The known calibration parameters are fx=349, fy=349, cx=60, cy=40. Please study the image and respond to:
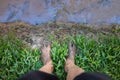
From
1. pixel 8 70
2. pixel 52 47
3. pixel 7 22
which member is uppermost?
pixel 7 22

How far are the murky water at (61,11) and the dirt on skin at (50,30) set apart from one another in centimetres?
6

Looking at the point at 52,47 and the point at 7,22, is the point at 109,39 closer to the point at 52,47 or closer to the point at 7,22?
the point at 52,47

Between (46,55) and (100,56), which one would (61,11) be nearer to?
(46,55)

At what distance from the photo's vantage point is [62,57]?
13.2 feet

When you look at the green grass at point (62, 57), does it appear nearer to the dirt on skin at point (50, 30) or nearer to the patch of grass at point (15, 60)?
the patch of grass at point (15, 60)

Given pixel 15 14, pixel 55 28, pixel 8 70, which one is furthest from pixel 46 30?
pixel 8 70

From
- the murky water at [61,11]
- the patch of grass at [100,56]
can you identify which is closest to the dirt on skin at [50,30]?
the murky water at [61,11]

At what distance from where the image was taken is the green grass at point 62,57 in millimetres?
3984

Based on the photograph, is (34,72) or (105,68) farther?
(105,68)

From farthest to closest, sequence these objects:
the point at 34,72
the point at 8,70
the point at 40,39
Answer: the point at 40,39 < the point at 8,70 < the point at 34,72

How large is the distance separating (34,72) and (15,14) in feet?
3.38

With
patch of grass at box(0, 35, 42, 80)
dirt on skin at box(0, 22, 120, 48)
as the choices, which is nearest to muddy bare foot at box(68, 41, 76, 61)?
dirt on skin at box(0, 22, 120, 48)

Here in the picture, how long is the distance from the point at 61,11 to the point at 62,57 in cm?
66

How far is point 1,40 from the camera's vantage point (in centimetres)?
416
